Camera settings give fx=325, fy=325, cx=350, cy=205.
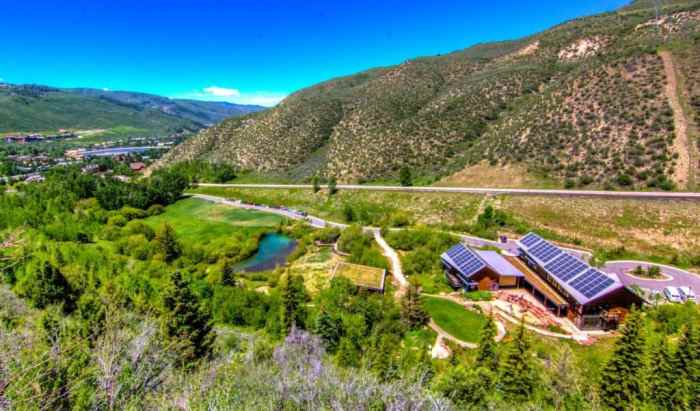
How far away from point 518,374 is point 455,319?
1078 cm

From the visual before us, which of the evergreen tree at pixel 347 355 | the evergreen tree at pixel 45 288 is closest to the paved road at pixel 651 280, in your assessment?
the evergreen tree at pixel 347 355

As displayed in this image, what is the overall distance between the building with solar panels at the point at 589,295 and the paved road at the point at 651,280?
468 cm

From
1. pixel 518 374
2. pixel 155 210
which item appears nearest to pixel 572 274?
pixel 518 374

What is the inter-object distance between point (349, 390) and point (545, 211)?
41.6m

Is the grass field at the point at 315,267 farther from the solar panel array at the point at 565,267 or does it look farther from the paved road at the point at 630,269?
the solar panel array at the point at 565,267

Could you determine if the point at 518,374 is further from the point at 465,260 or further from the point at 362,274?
the point at 362,274

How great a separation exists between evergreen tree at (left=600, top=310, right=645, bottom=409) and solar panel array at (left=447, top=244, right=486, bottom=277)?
573 inches

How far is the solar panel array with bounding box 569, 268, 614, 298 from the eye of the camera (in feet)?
74.7

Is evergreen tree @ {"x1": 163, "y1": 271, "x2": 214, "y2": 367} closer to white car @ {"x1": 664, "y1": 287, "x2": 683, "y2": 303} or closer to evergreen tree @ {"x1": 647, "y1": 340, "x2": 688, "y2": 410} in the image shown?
evergreen tree @ {"x1": 647, "y1": 340, "x2": 688, "y2": 410}

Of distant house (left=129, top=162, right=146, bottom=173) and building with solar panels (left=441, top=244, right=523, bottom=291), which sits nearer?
building with solar panels (left=441, top=244, right=523, bottom=291)

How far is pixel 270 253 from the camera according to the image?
44844mm

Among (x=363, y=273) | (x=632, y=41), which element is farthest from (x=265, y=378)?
(x=632, y=41)

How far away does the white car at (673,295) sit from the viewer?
946 inches

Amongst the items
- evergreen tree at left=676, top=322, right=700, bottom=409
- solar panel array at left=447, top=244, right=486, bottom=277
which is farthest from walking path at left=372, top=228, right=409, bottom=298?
evergreen tree at left=676, top=322, right=700, bottom=409
